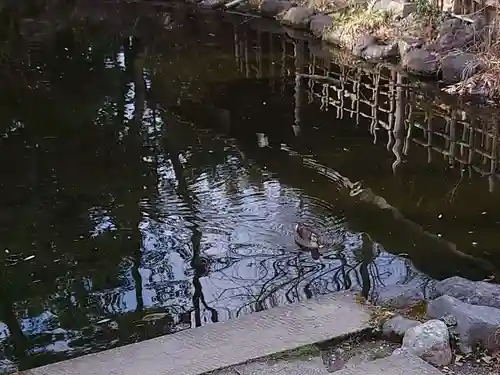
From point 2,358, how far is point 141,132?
392 centimetres

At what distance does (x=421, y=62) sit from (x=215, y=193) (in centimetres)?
470

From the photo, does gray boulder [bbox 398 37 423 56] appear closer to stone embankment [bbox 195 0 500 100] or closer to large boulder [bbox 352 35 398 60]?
stone embankment [bbox 195 0 500 100]

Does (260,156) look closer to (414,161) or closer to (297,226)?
(414,161)

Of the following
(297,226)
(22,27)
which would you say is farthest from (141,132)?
(22,27)

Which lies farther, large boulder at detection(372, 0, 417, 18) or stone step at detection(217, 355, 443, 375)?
large boulder at detection(372, 0, 417, 18)

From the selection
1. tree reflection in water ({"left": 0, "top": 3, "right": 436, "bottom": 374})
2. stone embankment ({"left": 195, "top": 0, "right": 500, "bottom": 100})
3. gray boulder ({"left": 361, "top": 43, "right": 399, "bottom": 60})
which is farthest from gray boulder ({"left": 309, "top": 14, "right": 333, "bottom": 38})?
tree reflection in water ({"left": 0, "top": 3, "right": 436, "bottom": 374})

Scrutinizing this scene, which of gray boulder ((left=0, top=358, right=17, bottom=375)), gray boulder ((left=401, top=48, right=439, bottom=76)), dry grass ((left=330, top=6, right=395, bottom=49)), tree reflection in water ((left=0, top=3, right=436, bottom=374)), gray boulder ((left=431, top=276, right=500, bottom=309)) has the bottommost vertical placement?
gray boulder ((left=0, top=358, right=17, bottom=375))

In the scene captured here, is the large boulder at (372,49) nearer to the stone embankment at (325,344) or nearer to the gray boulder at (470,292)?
the gray boulder at (470,292)

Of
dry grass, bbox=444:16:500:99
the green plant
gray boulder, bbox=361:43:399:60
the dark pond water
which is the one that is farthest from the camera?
the green plant

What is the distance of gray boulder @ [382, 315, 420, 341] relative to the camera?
330cm

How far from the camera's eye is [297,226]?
502 centimetres

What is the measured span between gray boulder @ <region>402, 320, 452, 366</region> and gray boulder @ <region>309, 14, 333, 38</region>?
9341 mm

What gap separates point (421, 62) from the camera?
9453mm

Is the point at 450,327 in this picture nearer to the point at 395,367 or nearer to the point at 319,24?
the point at 395,367
